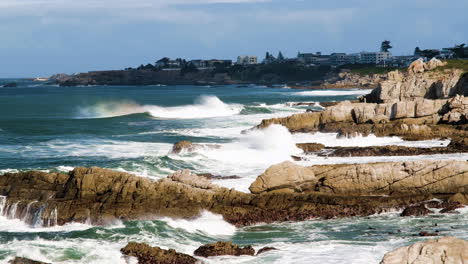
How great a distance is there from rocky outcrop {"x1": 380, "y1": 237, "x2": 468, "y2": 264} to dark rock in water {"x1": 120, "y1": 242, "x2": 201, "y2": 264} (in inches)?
257

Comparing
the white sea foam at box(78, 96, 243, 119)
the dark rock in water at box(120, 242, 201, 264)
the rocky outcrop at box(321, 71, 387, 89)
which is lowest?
the rocky outcrop at box(321, 71, 387, 89)

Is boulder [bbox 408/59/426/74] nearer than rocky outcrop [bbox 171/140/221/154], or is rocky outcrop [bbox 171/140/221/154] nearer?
rocky outcrop [bbox 171/140/221/154]

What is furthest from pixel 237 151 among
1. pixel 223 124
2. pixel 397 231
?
pixel 223 124

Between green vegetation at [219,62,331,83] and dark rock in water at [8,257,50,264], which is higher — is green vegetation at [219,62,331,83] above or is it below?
below

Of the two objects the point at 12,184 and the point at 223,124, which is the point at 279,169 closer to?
the point at 12,184

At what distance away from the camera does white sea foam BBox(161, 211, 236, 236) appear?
70.5 feet

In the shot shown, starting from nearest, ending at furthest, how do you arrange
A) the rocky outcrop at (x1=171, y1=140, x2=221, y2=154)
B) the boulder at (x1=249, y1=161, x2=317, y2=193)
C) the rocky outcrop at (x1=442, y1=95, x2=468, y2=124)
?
the boulder at (x1=249, y1=161, x2=317, y2=193), the rocky outcrop at (x1=171, y1=140, x2=221, y2=154), the rocky outcrop at (x1=442, y1=95, x2=468, y2=124)

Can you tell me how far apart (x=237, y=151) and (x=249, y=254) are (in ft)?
59.9

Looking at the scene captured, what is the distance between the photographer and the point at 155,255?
17.6m

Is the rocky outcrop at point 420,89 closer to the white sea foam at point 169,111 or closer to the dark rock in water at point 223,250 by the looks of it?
the white sea foam at point 169,111

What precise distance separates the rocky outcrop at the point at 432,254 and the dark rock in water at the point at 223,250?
6501 mm

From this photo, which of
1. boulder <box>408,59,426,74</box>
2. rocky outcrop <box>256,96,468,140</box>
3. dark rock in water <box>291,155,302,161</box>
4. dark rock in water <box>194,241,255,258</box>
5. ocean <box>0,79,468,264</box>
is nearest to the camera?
dark rock in water <box>194,241,255,258</box>

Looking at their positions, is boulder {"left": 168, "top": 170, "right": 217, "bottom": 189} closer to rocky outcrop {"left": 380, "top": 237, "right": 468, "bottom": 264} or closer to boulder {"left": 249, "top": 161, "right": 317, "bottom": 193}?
boulder {"left": 249, "top": 161, "right": 317, "bottom": 193}

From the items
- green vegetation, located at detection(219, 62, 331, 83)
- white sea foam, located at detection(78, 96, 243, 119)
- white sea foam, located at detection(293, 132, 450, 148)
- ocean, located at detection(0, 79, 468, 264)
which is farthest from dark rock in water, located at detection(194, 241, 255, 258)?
green vegetation, located at detection(219, 62, 331, 83)
